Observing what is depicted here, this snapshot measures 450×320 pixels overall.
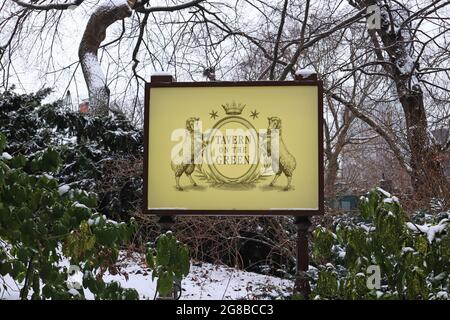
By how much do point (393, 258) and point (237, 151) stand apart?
6.25ft

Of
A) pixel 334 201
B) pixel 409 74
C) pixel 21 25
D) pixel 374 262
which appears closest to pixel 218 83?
pixel 374 262

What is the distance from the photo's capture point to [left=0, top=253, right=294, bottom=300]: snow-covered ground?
6312 mm

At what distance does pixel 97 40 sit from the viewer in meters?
10.9

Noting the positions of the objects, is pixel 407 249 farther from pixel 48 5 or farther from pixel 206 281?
pixel 48 5

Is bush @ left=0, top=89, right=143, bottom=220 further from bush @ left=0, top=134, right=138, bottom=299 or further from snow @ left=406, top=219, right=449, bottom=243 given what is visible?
snow @ left=406, top=219, right=449, bottom=243

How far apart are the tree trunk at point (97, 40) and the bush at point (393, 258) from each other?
7132 mm

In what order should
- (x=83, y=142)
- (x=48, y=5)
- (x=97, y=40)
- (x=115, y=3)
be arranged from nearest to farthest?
(x=83, y=142)
(x=48, y=5)
(x=115, y=3)
(x=97, y=40)

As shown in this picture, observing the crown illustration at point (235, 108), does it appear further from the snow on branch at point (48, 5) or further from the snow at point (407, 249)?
the snow on branch at point (48, 5)

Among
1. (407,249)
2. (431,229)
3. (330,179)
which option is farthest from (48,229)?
(330,179)

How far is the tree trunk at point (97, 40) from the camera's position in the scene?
10180 millimetres

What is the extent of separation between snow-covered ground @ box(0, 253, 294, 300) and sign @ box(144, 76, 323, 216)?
1.12 m

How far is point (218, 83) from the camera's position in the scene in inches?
209

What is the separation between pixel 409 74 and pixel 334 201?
107 inches
